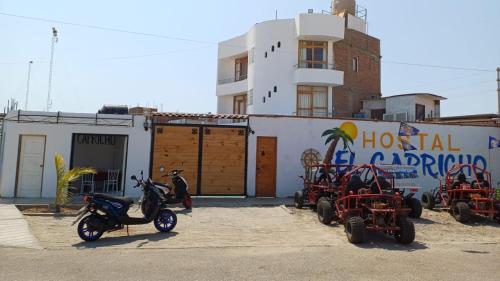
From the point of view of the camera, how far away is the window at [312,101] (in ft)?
95.8

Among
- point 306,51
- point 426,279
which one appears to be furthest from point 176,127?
point 306,51

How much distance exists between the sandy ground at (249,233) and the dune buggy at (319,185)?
2.12 ft

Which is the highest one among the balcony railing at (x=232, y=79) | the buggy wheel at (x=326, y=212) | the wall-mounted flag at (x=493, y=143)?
the balcony railing at (x=232, y=79)

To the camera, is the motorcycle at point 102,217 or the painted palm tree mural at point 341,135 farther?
the painted palm tree mural at point 341,135

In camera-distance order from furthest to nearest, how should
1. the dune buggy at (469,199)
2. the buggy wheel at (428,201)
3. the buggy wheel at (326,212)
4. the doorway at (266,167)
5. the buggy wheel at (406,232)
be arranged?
the doorway at (266,167) < the buggy wheel at (428,201) < the dune buggy at (469,199) < the buggy wheel at (326,212) < the buggy wheel at (406,232)

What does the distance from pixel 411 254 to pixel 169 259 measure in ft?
14.6

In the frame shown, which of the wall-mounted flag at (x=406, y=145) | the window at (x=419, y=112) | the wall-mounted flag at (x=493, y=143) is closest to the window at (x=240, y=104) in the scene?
the window at (x=419, y=112)

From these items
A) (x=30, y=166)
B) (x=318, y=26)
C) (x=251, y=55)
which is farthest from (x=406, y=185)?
(x=251, y=55)

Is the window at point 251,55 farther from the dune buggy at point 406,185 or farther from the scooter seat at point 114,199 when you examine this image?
the scooter seat at point 114,199

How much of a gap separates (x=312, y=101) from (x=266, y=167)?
13.7 meters

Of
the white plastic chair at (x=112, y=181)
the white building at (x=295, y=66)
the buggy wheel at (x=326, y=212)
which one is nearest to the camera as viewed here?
the buggy wheel at (x=326, y=212)

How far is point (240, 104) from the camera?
111 ft

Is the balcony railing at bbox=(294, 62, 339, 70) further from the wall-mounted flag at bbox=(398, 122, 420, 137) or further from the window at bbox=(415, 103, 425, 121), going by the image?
the wall-mounted flag at bbox=(398, 122, 420, 137)

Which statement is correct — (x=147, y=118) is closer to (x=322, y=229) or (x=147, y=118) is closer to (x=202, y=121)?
(x=202, y=121)
